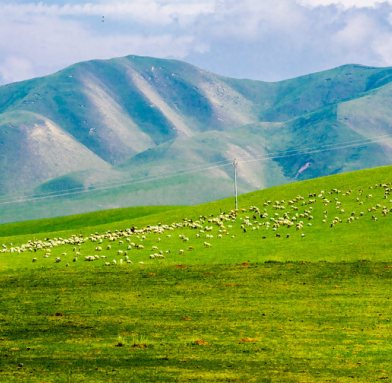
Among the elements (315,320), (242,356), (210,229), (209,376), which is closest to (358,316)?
(315,320)

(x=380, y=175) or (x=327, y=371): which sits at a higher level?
(x=380, y=175)

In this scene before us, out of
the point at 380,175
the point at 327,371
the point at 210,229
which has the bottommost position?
the point at 327,371

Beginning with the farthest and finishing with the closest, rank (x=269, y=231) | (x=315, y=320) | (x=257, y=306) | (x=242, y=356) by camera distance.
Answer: (x=269, y=231)
(x=257, y=306)
(x=315, y=320)
(x=242, y=356)

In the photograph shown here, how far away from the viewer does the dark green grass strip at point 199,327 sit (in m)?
13.9

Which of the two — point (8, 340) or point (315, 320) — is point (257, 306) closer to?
point (315, 320)

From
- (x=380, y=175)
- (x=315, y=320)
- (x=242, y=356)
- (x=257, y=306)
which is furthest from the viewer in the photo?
(x=380, y=175)

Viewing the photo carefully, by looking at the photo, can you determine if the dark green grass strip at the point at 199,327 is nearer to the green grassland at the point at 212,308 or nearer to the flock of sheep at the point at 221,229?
the green grassland at the point at 212,308

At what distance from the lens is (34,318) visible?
70.0ft

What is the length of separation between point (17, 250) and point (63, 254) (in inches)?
380

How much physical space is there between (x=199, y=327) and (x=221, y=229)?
4057cm

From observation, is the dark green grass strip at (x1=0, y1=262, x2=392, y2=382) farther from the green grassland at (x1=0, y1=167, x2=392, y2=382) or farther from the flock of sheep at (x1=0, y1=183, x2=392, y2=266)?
the flock of sheep at (x1=0, y1=183, x2=392, y2=266)

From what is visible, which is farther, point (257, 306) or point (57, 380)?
point (257, 306)

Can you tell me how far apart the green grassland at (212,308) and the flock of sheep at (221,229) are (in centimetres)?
35

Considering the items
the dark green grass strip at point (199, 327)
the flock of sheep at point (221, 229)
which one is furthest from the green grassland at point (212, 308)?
the flock of sheep at point (221, 229)
